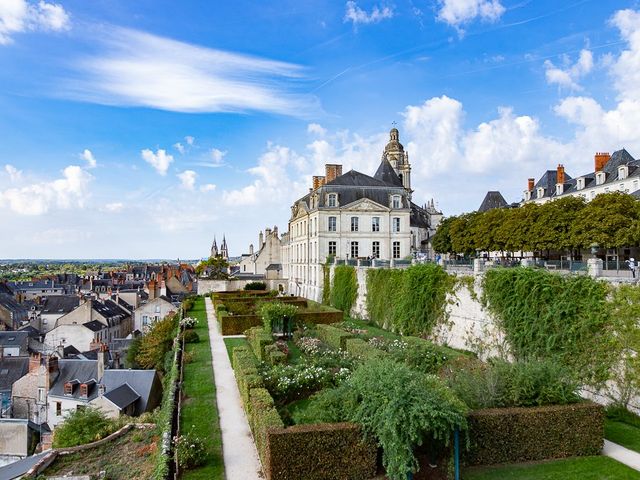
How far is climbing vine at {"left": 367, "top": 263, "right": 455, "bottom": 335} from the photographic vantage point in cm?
2073

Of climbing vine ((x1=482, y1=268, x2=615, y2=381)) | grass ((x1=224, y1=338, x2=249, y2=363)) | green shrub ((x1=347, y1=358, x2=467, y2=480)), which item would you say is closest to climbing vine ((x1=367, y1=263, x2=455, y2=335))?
climbing vine ((x1=482, y1=268, x2=615, y2=381))

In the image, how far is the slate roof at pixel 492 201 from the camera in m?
57.7

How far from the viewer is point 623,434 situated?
1096 centimetres

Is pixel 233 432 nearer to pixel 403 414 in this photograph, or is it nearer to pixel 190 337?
pixel 403 414

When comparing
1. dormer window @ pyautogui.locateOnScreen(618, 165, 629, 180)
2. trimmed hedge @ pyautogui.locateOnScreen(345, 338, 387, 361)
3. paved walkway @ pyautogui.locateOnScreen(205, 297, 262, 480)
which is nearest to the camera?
paved walkway @ pyautogui.locateOnScreen(205, 297, 262, 480)

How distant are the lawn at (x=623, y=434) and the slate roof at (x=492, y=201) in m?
48.2

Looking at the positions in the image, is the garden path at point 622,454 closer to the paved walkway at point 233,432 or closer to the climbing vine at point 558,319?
the climbing vine at point 558,319

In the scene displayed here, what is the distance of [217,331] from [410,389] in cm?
1881

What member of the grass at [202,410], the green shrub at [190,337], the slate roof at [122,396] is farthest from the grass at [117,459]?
the slate roof at [122,396]

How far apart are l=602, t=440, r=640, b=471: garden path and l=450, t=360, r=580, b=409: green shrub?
1.14m

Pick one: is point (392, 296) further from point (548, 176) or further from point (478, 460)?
point (548, 176)

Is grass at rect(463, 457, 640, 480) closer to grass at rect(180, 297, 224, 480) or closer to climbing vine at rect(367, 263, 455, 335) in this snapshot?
grass at rect(180, 297, 224, 480)

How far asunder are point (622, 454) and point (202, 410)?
378 inches

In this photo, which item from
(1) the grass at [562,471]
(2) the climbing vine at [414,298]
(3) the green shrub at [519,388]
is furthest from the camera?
(2) the climbing vine at [414,298]
